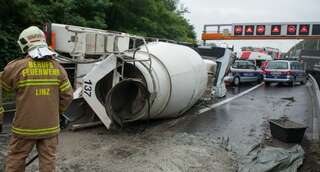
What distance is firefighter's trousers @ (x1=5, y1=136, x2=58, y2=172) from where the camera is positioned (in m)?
3.83

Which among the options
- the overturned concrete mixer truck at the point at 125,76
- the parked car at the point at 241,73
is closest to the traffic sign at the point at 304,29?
the parked car at the point at 241,73

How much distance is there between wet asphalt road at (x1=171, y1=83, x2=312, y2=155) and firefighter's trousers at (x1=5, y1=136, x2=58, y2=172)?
3.74 metres

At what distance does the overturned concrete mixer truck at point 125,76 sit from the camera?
7602 mm

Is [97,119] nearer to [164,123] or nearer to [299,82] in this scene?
[164,123]

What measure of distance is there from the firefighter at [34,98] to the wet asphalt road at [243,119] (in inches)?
150

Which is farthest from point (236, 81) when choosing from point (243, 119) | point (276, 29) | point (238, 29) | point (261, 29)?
point (238, 29)

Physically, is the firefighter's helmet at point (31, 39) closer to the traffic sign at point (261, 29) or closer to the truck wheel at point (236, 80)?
the truck wheel at point (236, 80)

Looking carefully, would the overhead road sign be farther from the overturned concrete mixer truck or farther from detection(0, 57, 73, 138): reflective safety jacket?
detection(0, 57, 73, 138): reflective safety jacket

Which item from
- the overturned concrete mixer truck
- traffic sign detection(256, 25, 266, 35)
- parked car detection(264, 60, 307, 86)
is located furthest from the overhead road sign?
the overturned concrete mixer truck

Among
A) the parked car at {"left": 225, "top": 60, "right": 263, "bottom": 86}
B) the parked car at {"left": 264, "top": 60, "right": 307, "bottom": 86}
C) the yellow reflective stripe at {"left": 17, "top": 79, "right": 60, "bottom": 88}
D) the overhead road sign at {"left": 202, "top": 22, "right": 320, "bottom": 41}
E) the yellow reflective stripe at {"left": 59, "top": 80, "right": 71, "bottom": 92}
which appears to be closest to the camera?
the yellow reflective stripe at {"left": 17, "top": 79, "right": 60, "bottom": 88}

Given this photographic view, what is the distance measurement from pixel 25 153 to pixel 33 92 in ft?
2.18

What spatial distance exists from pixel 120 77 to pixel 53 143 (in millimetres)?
4039

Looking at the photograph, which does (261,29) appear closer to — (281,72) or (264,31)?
(264,31)

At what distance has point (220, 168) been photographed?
18.8ft
